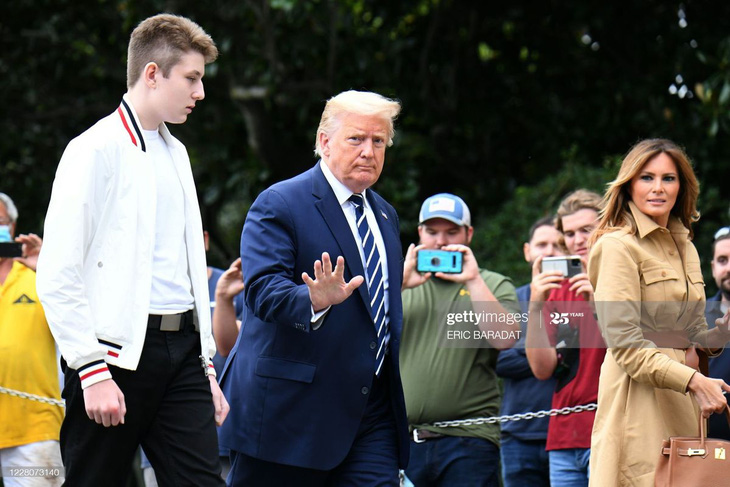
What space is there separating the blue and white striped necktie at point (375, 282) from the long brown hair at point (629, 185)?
94 cm

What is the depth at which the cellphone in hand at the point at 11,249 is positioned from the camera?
5.98 metres

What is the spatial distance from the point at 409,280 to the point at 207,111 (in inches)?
237

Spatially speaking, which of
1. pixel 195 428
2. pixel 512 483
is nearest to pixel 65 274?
pixel 195 428

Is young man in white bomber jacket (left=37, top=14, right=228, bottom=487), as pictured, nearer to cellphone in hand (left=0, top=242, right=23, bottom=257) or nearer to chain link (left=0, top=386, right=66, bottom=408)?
chain link (left=0, top=386, right=66, bottom=408)

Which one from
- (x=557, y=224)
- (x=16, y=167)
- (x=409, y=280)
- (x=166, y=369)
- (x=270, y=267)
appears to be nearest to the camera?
(x=166, y=369)

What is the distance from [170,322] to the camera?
3.78 m

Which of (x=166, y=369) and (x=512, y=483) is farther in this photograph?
(x=512, y=483)

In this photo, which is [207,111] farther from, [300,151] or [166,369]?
[166,369]

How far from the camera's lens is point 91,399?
11.5 feet

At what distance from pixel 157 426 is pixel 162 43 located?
1.36m

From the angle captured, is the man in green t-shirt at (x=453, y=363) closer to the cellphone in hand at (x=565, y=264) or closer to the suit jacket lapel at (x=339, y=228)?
the cellphone in hand at (x=565, y=264)

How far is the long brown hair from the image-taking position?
448 centimetres

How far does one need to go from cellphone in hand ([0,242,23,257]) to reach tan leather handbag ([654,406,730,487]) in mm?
3738

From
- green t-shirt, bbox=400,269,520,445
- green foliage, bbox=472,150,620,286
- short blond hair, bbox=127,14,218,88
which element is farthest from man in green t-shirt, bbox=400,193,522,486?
green foliage, bbox=472,150,620,286
